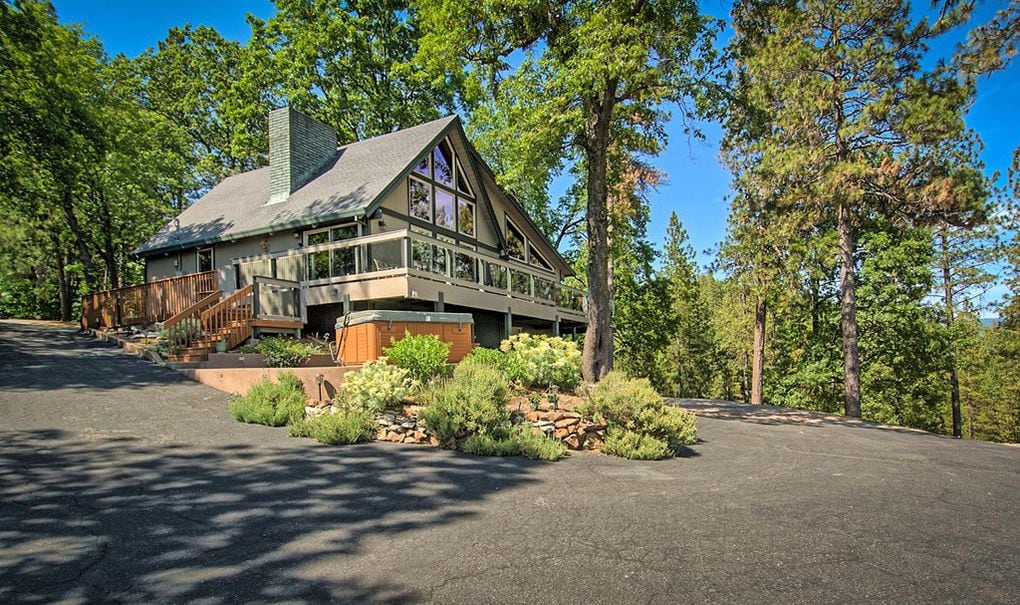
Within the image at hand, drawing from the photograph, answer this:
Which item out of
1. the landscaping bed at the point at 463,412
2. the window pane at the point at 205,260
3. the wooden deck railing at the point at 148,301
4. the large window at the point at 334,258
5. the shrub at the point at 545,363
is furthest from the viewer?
the window pane at the point at 205,260

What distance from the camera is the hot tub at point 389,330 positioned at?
9259 mm

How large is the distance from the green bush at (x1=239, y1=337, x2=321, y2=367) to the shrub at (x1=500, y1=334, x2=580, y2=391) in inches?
171

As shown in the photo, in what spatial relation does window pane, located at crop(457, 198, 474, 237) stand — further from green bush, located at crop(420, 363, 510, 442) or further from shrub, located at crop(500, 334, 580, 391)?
green bush, located at crop(420, 363, 510, 442)

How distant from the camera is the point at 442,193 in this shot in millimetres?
17844

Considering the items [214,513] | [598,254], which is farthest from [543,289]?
[214,513]

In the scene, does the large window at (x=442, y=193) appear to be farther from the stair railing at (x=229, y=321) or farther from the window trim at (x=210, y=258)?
the window trim at (x=210, y=258)

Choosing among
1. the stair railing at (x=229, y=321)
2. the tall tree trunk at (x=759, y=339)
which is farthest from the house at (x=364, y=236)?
the tall tree trunk at (x=759, y=339)

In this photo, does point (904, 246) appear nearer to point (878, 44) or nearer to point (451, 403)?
point (878, 44)

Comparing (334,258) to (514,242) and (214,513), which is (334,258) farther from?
(214,513)

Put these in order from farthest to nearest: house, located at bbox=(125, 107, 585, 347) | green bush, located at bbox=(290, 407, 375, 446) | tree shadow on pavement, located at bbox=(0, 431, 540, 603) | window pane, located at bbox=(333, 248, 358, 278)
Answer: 1. window pane, located at bbox=(333, 248, 358, 278)
2. house, located at bbox=(125, 107, 585, 347)
3. green bush, located at bbox=(290, 407, 375, 446)
4. tree shadow on pavement, located at bbox=(0, 431, 540, 603)

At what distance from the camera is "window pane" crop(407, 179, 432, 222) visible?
16.5 metres

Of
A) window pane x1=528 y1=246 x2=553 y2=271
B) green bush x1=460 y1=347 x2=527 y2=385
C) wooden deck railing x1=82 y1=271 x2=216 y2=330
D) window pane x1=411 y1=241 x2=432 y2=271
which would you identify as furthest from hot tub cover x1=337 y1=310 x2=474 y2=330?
window pane x1=528 y1=246 x2=553 y2=271

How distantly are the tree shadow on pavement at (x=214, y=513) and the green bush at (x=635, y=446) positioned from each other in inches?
59.5

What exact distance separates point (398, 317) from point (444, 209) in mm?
9112
